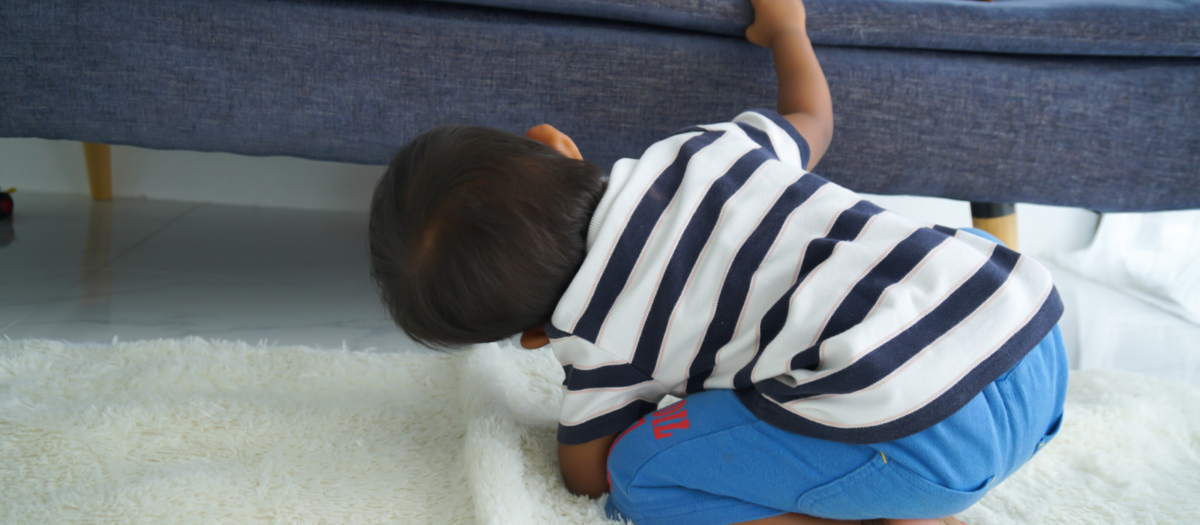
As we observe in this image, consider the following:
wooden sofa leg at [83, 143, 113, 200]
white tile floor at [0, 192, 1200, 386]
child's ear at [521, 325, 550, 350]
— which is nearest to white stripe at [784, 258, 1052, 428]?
child's ear at [521, 325, 550, 350]

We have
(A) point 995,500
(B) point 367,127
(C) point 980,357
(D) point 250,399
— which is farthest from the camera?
(B) point 367,127

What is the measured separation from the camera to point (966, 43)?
2.96 feet

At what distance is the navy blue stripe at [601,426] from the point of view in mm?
589

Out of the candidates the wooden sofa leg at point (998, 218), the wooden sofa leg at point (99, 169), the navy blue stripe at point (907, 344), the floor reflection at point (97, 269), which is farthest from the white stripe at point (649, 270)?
the wooden sofa leg at point (99, 169)

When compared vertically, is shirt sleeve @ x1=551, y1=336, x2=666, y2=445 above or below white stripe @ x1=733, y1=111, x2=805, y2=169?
below

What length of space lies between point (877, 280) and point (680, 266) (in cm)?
13

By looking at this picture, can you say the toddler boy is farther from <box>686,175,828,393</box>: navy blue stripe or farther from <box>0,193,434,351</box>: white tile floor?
<box>0,193,434,351</box>: white tile floor

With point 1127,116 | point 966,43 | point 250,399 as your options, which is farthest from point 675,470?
point 1127,116

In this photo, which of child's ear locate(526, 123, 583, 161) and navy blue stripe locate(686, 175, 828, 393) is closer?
navy blue stripe locate(686, 175, 828, 393)

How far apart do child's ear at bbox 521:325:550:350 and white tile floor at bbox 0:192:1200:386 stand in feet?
1.25

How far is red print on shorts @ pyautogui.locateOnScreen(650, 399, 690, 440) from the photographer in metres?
0.55

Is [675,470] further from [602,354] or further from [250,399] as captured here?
[250,399]

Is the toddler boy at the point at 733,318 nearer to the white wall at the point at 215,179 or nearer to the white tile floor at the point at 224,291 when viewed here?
the white tile floor at the point at 224,291

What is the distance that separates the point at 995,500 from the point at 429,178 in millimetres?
542
